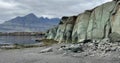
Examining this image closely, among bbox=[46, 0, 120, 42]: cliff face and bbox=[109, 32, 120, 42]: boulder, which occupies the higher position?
bbox=[46, 0, 120, 42]: cliff face

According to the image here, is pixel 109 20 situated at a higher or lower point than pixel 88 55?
higher

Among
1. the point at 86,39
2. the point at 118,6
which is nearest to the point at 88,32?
the point at 86,39

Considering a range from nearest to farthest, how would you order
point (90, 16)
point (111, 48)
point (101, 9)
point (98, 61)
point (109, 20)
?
point (98, 61), point (111, 48), point (109, 20), point (101, 9), point (90, 16)

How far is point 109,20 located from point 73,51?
11.9 metres

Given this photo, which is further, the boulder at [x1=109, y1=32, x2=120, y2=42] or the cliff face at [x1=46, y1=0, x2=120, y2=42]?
the cliff face at [x1=46, y1=0, x2=120, y2=42]

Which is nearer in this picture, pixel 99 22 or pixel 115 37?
pixel 115 37

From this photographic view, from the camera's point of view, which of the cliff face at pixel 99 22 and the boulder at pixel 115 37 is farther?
the cliff face at pixel 99 22

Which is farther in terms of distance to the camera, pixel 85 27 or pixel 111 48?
pixel 85 27

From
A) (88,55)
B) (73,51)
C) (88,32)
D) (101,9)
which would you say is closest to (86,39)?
(88,32)

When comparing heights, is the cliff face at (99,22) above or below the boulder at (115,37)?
above

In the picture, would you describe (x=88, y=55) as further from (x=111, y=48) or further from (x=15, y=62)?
(x=15, y=62)

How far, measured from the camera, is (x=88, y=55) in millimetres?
32375

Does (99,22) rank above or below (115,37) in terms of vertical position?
above

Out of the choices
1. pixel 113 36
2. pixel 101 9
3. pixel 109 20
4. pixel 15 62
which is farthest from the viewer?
pixel 101 9
